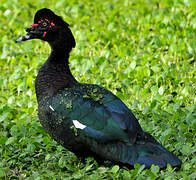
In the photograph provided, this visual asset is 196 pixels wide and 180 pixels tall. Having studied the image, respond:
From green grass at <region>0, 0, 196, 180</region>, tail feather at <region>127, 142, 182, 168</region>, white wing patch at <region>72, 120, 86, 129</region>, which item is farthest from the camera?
green grass at <region>0, 0, 196, 180</region>

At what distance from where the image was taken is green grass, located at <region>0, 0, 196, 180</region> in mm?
5259

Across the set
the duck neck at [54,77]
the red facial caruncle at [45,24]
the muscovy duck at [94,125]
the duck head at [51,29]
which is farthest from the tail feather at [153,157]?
the red facial caruncle at [45,24]

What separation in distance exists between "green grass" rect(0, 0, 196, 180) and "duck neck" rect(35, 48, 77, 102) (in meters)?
0.63

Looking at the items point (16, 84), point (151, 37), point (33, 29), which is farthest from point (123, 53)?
point (33, 29)

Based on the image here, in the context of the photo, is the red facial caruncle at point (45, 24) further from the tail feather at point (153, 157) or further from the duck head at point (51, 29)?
the tail feather at point (153, 157)

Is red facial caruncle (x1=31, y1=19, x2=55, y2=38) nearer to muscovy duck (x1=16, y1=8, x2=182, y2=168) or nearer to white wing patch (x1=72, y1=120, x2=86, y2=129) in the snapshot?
muscovy duck (x1=16, y1=8, x2=182, y2=168)

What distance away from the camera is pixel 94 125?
4895 mm

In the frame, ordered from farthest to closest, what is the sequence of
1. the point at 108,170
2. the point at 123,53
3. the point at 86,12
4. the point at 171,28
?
the point at 86,12 < the point at 171,28 < the point at 123,53 < the point at 108,170

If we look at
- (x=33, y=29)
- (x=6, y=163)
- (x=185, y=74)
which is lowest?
(x=6, y=163)

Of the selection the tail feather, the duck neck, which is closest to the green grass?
the tail feather

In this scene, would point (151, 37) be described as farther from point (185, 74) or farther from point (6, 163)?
point (6, 163)

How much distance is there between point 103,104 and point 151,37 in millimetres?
3856

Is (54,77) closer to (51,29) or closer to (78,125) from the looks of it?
(51,29)

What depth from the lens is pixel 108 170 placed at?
16.1ft
